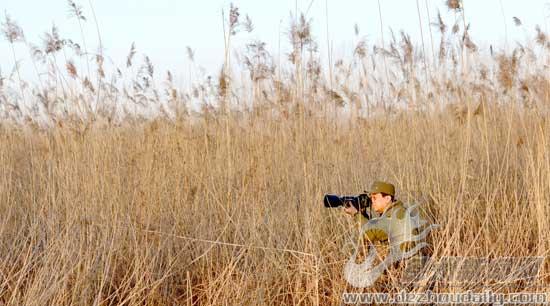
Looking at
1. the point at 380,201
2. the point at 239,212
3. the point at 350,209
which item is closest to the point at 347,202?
the point at 350,209

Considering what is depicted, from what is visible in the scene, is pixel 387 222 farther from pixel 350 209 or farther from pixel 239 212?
pixel 239 212

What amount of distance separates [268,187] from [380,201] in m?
0.92

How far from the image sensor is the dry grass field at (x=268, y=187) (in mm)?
2609

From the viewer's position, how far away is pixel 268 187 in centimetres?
339

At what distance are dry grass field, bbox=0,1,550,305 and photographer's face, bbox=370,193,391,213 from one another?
245mm

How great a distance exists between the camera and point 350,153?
3.75 metres

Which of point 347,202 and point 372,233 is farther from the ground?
point 347,202

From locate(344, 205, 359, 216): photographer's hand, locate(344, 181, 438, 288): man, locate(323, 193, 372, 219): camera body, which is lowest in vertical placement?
locate(344, 181, 438, 288): man

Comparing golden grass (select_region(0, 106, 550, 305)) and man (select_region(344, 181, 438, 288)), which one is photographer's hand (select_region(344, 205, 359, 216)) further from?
golden grass (select_region(0, 106, 550, 305))

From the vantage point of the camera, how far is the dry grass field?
261cm

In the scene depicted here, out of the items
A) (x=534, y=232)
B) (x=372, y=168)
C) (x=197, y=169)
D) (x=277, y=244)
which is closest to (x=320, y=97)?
(x=372, y=168)

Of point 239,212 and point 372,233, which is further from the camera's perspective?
point 239,212

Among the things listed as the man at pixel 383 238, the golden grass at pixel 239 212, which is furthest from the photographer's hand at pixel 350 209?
the golden grass at pixel 239 212

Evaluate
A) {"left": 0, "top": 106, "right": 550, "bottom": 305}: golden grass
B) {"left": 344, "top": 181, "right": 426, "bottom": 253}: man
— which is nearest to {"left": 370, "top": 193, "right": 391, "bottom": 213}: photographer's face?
{"left": 344, "top": 181, "right": 426, "bottom": 253}: man
